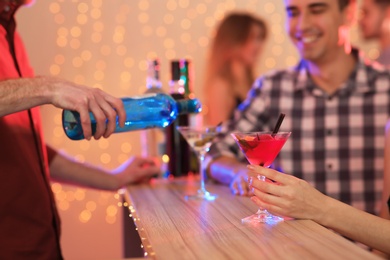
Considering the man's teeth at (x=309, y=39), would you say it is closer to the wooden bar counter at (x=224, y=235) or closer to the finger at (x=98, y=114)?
the wooden bar counter at (x=224, y=235)

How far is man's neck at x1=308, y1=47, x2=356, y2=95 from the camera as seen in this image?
2648 millimetres

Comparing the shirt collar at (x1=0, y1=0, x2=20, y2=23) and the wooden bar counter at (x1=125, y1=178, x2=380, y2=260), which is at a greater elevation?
the shirt collar at (x1=0, y1=0, x2=20, y2=23)

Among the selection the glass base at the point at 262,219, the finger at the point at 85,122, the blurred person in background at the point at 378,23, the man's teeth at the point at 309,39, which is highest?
the blurred person in background at the point at 378,23

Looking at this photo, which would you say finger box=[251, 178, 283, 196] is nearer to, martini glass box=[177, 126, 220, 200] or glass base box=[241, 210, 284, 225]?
glass base box=[241, 210, 284, 225]

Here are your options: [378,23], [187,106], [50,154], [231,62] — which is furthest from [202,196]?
[378,23]

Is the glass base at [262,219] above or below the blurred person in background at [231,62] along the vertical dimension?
below

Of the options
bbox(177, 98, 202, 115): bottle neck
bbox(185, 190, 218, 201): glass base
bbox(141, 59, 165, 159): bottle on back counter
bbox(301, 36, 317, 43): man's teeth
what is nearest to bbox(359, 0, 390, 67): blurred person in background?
bbox(301, 36, 317, 43): man's teeth

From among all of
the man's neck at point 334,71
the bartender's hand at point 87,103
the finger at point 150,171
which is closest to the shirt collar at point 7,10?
the bartender's hand at point 87,103

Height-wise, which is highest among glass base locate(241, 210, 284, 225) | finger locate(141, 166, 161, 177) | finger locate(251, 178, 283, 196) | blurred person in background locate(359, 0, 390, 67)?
blurred person in background locate(359, 0, 390, 67)

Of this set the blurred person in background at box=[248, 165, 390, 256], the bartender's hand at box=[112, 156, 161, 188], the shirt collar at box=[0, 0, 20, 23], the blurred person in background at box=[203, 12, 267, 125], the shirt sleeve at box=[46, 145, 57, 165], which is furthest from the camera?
the blurred person in background at box=[203, 12, 267, 125]

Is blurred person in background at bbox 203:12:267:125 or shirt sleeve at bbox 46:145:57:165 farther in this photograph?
blurred person in background at bbox 203:12:267:125

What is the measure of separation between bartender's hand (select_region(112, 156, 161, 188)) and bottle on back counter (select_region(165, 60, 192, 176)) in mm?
140

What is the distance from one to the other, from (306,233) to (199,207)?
1.65ft

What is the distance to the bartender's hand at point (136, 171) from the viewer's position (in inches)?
96.3
